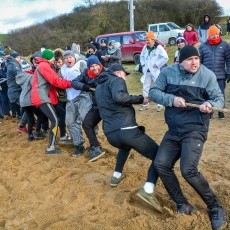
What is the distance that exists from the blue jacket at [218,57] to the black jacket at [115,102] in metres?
3.75

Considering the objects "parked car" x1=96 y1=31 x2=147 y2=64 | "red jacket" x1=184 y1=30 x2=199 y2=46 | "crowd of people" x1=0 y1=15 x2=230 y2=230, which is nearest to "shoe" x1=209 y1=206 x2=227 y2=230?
"crowd of people" x1=0 y1=15 x2=230 y2=230

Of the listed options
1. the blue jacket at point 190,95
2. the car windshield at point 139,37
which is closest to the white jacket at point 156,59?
the blue jacket at point 190,95

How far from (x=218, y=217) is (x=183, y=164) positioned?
0.67 m

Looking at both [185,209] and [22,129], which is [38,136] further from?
[185,209]

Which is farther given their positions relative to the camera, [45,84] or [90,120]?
[45,84]

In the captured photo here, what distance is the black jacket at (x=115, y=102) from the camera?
4.78 meters

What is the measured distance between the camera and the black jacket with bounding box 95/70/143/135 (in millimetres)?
4781

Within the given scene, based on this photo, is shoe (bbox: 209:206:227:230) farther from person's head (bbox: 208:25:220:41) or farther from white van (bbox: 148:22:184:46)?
white van (bbox: 148:22:184:46)

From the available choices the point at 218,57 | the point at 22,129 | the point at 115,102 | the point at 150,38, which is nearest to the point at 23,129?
the point at 22,129

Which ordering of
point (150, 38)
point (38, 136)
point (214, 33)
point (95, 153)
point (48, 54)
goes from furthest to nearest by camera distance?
1. point (150, 38)
2. point (38, 136)
3. point (214, 33)
4. point (48, 54)
5. point (95, 153)

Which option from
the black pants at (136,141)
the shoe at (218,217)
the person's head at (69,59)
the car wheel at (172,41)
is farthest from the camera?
the car wheel at (172,41)

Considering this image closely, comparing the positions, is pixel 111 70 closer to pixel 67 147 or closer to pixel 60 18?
pixel 67 147

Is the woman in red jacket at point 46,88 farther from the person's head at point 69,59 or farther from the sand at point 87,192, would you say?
the sand at point 87,192

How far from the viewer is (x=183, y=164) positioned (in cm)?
402
